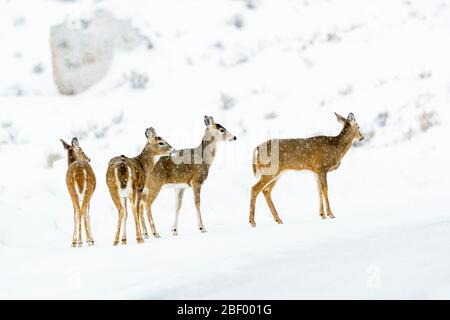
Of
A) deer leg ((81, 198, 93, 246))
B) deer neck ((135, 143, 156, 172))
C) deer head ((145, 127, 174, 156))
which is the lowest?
deer leg ((81, 198, 93, 246))

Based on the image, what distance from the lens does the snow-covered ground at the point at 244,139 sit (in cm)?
569

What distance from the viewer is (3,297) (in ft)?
18.3

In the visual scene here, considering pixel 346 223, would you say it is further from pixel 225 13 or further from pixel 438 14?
pixel 225 13

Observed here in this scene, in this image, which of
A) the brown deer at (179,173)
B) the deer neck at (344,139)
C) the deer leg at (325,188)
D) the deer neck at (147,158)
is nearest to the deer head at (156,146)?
the deer neck at (147,158)

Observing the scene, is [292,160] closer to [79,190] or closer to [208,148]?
[208,148]

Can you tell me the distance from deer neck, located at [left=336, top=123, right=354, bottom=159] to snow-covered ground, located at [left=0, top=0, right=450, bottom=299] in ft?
2.70

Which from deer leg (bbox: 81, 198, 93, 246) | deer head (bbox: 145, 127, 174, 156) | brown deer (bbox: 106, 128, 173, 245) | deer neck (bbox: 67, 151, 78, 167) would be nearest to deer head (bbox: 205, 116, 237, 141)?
deer head (bbox: 145, 127, 174, 156)

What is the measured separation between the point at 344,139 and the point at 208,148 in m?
1.71

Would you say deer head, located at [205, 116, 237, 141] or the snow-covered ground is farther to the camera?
deer head, located at [205, 116, 237, 141]

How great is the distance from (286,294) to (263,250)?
1838mm

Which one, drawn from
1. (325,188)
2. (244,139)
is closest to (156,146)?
(325,188)

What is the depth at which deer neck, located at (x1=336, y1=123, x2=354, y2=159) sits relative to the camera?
9930mm

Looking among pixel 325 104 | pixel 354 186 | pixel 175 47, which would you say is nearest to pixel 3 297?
pixel 354 186

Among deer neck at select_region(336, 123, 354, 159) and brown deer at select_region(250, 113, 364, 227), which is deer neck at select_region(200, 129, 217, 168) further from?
deer neck at select_region(336, 123, 354, 159)
